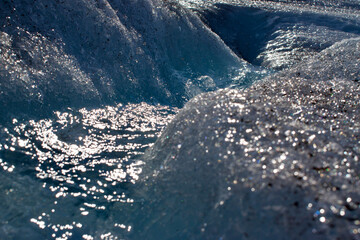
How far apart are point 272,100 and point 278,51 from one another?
2878 millimetres

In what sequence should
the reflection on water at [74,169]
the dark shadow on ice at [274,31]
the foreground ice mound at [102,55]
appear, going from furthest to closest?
1. the dark shadow on ice at [274,31]
2. the foreground ice mound at [102,55]
3. the reflection on water at [74,169]

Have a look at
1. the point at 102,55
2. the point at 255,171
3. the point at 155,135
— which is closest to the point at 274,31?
the point at 102,55

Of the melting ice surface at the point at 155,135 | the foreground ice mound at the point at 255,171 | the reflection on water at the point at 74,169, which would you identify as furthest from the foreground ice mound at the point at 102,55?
the foreground ice mound at the point at 255,171

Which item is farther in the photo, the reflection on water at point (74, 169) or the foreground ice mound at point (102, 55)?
the foreground ice mound at point (102, 55)

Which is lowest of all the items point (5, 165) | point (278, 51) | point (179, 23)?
point (278, 51)

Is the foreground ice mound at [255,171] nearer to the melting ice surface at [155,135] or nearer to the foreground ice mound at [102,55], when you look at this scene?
the melting ice surface at [155,135]

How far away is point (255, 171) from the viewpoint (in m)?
1.31

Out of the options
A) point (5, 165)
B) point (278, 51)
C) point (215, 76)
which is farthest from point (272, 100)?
point (278, 51)

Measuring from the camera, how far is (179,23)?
11.8 ft

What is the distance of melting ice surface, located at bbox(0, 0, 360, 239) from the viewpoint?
4.10ft

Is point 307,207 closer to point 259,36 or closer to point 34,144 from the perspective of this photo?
point 34,144

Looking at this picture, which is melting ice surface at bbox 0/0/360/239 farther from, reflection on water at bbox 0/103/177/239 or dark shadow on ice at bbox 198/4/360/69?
dark shadow on ice at bbox 198/4/360/69

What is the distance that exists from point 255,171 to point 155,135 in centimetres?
116

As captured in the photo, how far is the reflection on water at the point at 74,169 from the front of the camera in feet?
5.02
